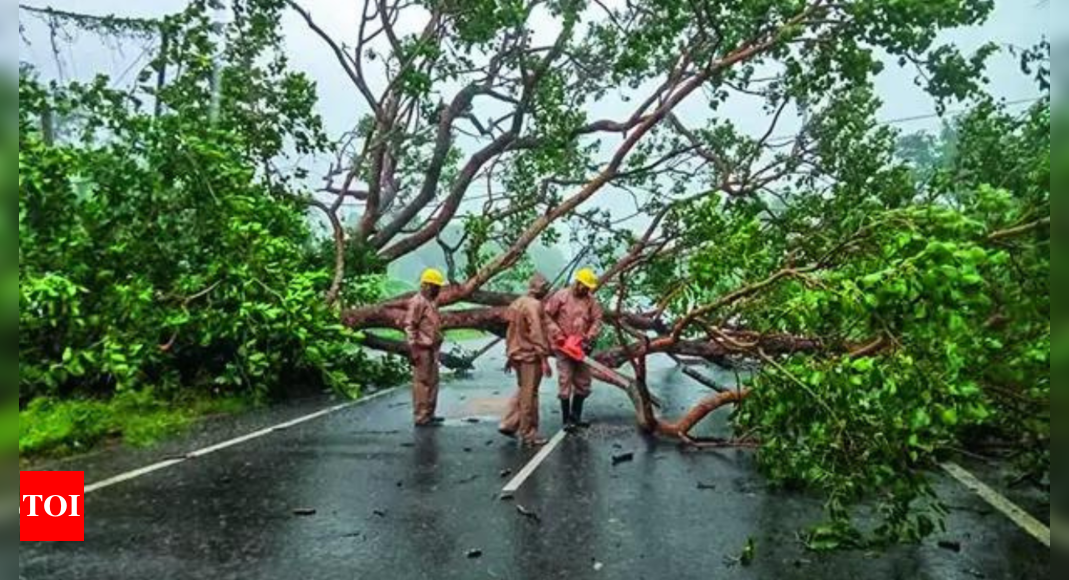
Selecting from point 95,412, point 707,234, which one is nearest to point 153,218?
point 95,412

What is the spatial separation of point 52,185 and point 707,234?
985 centimetres

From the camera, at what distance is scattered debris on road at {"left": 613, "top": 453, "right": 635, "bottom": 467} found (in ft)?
28.9

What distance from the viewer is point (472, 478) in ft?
26.0

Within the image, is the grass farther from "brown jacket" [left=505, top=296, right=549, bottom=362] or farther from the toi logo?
"brown jacket" [left=505, top=296, right=549, bottom=362]

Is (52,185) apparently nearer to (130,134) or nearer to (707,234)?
(130,134)

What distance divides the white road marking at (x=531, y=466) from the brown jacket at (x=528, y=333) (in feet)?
3.42

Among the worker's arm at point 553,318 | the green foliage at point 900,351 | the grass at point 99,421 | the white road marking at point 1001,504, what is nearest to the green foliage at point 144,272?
the grass at point 99,421

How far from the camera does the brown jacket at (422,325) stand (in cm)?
1126

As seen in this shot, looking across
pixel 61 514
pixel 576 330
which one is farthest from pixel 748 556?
pixel 576 330

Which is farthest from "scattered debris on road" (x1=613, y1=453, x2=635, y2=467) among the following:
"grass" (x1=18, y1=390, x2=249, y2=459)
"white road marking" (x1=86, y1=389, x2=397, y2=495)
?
"grass" (x1=18, y1=390, x2=249, y2=459)

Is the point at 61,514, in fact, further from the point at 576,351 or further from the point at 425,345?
the point at 576,351

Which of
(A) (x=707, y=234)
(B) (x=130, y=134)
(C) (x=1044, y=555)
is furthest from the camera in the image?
(A) (x=707, y=234)

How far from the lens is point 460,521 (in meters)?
6.37

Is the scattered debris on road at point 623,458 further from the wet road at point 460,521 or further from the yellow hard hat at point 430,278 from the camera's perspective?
the yellow hard hat at point 430,278
